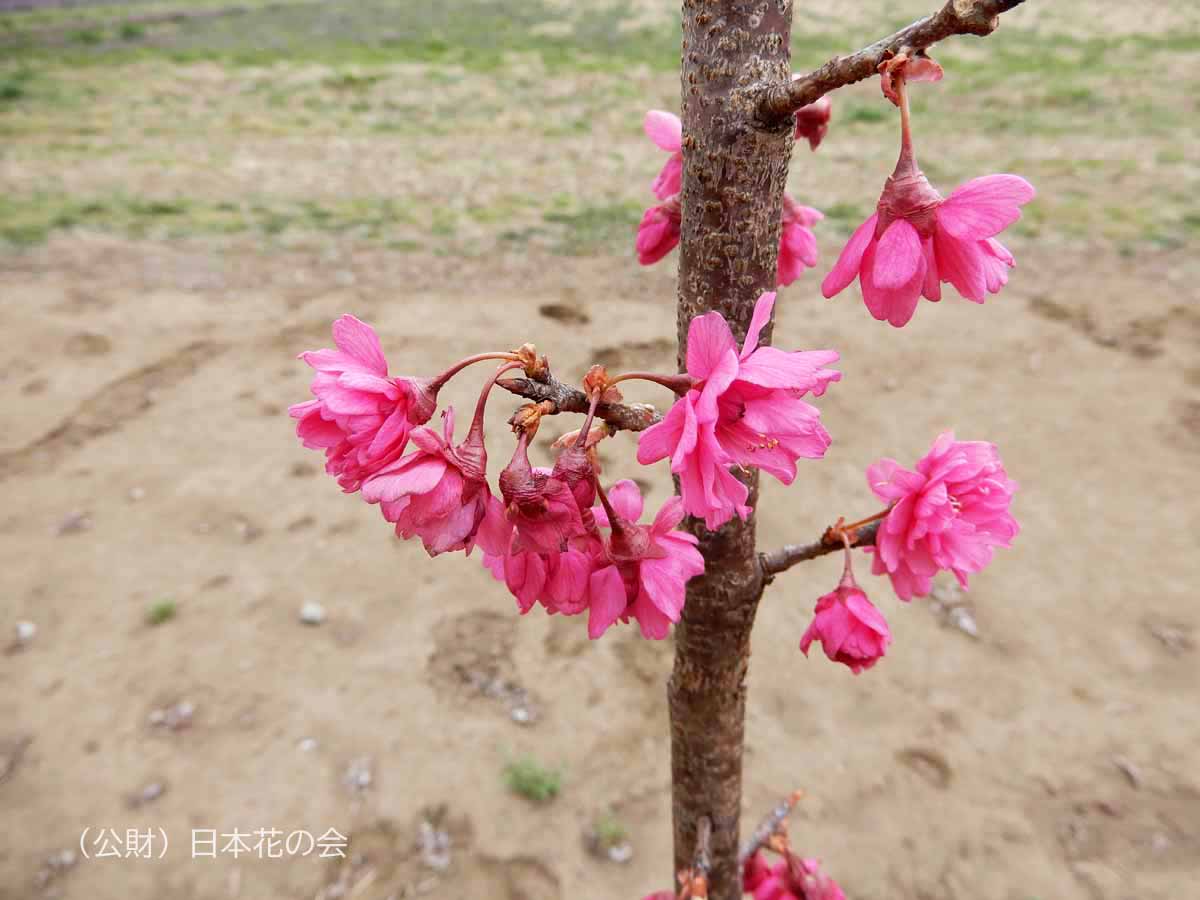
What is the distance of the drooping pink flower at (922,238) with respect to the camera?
755 millimetres

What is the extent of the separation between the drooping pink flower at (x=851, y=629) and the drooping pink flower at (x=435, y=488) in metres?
0.56

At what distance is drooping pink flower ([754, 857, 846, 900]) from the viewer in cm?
158

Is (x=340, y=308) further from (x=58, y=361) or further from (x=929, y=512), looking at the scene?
(x=929, y=512)

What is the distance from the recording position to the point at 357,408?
78cm

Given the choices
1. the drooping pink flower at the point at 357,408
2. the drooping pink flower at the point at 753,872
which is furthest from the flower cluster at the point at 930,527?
the drooping pink flower at the point at 753,872

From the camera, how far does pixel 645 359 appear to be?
4922mm

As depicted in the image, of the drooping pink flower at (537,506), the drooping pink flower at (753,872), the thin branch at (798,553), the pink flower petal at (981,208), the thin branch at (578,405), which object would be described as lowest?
the drooping pink flower at (753,872)

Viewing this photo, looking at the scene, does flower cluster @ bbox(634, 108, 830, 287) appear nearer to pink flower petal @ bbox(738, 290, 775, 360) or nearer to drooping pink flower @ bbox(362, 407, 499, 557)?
pink flower petal @ bbox(738, 290, 775, 360)

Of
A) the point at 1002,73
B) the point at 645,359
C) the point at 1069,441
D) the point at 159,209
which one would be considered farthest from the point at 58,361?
the point at 1002,73

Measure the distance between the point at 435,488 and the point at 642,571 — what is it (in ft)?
0.89

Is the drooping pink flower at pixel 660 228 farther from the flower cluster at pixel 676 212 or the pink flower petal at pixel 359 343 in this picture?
the pink flower petal at pixel 359 343

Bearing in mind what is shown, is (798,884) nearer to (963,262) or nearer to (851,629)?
(851,629)

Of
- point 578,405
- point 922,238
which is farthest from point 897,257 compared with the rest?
point 578,405

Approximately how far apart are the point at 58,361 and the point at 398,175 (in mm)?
3729
